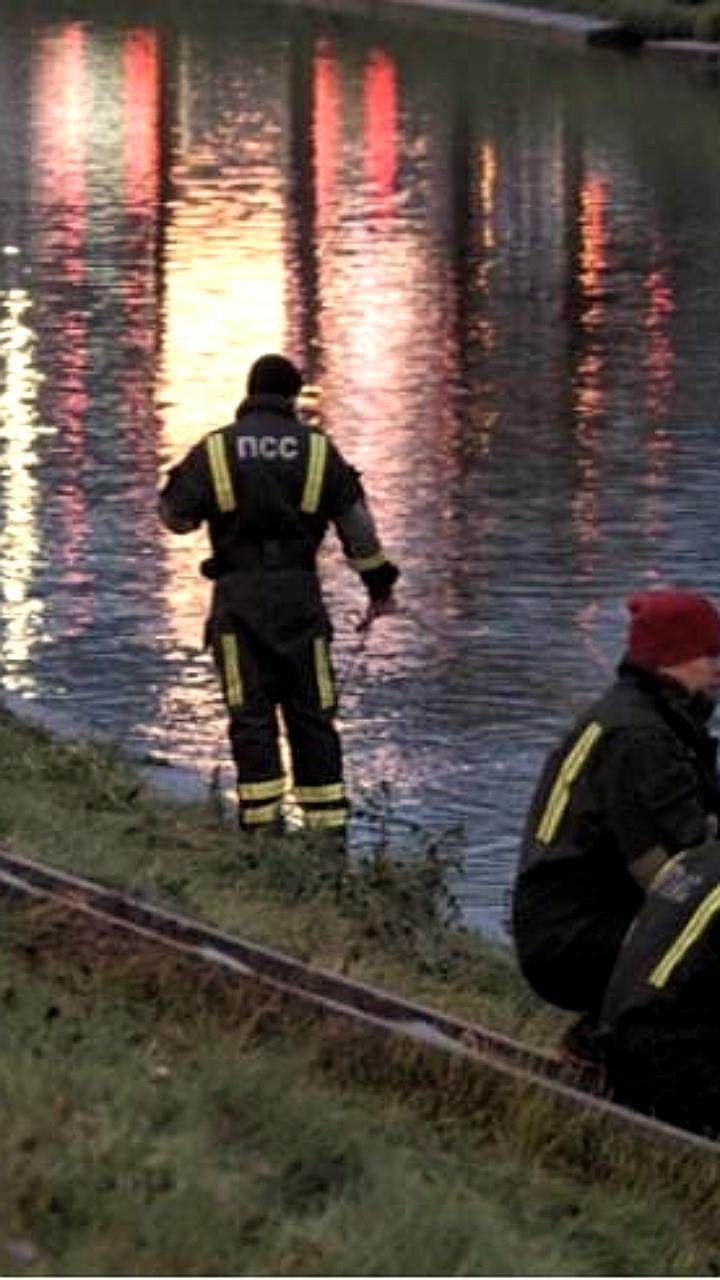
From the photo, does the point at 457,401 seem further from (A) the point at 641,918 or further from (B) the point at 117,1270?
(B) the point at 117,1270

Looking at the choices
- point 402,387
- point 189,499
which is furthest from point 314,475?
point 402,387

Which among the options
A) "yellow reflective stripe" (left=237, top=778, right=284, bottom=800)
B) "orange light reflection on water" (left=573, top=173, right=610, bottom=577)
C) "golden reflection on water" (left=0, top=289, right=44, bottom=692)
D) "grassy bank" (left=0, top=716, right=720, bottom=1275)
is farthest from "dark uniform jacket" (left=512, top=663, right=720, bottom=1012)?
"orange light reflection on water" (left=573, top=173, right=610, bottom=577)

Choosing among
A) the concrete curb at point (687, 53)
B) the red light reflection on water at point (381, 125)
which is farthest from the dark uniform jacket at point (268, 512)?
the concrete curb at point (687, 53)

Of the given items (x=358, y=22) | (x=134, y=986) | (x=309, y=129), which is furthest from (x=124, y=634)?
(x=358, y=22)

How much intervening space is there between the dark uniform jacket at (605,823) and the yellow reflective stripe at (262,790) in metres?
3.54

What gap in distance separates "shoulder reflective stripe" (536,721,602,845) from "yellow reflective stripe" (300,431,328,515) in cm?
348

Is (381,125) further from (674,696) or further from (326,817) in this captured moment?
(674,696)

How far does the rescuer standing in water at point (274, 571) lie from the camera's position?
10.8m

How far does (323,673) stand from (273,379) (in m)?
1.00

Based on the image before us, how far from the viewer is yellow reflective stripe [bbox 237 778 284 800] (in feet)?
36.7

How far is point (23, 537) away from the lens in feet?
55.5

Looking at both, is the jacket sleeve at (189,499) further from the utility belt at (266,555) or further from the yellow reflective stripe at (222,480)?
the utility belt at (266,555)

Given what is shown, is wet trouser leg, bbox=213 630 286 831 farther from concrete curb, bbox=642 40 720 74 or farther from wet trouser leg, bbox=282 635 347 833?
concrete curb, bbox=642 40 720 74

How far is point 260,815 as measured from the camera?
11172 millimetres
